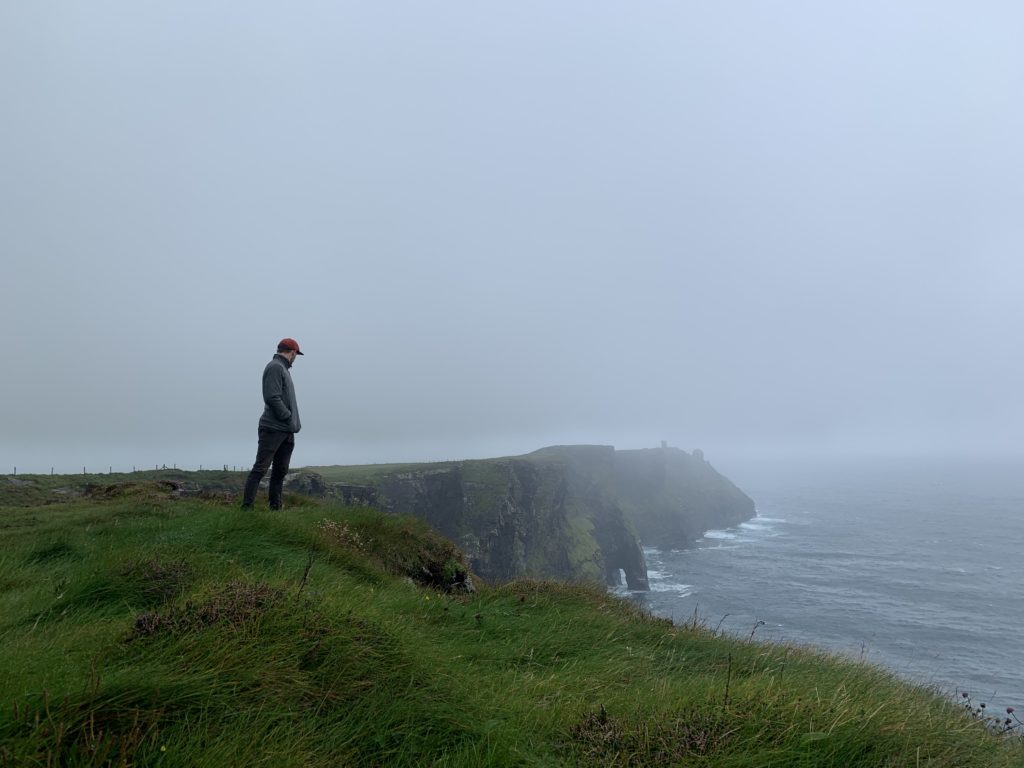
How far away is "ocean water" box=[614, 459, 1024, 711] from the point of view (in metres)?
50.4

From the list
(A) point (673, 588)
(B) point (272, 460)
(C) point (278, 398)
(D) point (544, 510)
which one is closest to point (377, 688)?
(C) point (278, 398)

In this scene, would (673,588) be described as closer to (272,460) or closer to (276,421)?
(272,460)

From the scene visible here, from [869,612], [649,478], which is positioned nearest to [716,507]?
[649,478]

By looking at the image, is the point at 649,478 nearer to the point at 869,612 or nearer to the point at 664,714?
the point at 869,612

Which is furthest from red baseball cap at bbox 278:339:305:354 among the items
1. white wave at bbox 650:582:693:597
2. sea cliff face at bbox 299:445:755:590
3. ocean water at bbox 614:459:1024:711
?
white wave at bbox 650:582:693:597

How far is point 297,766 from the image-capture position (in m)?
3.22

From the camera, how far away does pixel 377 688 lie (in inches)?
168

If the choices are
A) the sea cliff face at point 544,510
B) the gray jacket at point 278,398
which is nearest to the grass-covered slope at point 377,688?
the gray jacket at point 278,398

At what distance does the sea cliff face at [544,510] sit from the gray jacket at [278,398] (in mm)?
27192

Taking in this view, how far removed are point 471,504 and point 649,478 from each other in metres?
93.2

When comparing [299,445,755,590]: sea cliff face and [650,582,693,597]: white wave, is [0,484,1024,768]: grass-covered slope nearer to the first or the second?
[299,445,755,590]: sea cliff face

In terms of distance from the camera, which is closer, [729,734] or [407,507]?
[729,734]

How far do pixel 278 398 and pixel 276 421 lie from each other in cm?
60

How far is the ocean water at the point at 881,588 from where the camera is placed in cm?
5041
